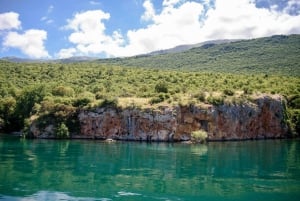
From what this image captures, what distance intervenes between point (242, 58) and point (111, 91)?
7973 centimetres

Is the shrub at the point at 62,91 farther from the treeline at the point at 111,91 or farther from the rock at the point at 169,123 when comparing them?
the rock at the point at 169,123

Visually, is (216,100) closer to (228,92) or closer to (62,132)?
(228,92)

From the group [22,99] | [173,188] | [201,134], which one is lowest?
[173,188]

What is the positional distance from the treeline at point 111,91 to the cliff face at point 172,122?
1733 millimetres

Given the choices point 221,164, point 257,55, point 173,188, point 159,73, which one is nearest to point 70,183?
point 173,188

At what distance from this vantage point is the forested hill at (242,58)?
142 metres

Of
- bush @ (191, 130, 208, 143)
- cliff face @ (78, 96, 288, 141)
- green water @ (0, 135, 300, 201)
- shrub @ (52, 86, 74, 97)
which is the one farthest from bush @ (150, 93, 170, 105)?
shrub @ (52, 86, 74, 97)

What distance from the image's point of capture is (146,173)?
42719 millimetres

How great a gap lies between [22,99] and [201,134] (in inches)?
1646

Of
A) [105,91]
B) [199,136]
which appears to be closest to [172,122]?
[199,136]

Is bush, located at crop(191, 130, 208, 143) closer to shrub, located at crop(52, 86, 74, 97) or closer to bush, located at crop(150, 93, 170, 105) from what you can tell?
bush, located at crop(150, 93, 170, 105)

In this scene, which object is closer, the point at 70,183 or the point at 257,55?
the point at 70,183

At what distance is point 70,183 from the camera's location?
119 feet

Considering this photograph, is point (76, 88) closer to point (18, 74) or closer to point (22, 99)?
point (22, 99)
